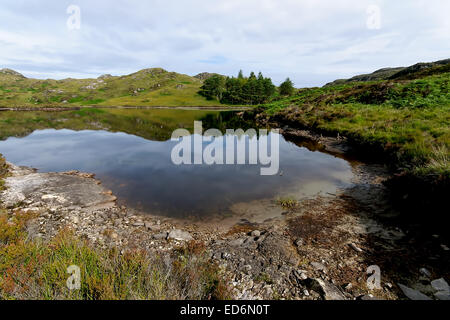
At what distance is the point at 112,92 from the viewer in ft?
483

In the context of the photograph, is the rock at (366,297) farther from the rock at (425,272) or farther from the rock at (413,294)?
the rock at (425,272)

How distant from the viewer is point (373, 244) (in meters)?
6.94

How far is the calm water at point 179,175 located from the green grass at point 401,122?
11.7 ft

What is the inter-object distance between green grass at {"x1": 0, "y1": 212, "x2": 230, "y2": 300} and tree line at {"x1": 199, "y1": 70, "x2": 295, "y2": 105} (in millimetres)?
106857

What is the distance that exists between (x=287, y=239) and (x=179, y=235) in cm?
405

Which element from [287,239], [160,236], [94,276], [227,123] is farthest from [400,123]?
[227,123]

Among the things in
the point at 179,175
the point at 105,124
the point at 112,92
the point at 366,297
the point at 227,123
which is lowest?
the point at 366,297

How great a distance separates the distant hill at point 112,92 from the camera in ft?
364

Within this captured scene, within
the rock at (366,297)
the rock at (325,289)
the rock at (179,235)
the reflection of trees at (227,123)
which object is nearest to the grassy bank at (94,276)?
the rock at (179,235)

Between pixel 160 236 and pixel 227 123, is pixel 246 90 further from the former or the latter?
pixel 160 236

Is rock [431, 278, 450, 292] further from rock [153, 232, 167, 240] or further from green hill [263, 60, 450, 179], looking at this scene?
rock [153, 232, 167, 240]

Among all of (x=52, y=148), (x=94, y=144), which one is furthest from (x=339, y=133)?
(x=52, y=148)

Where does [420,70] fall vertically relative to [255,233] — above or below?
above

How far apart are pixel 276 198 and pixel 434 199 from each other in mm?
6289
